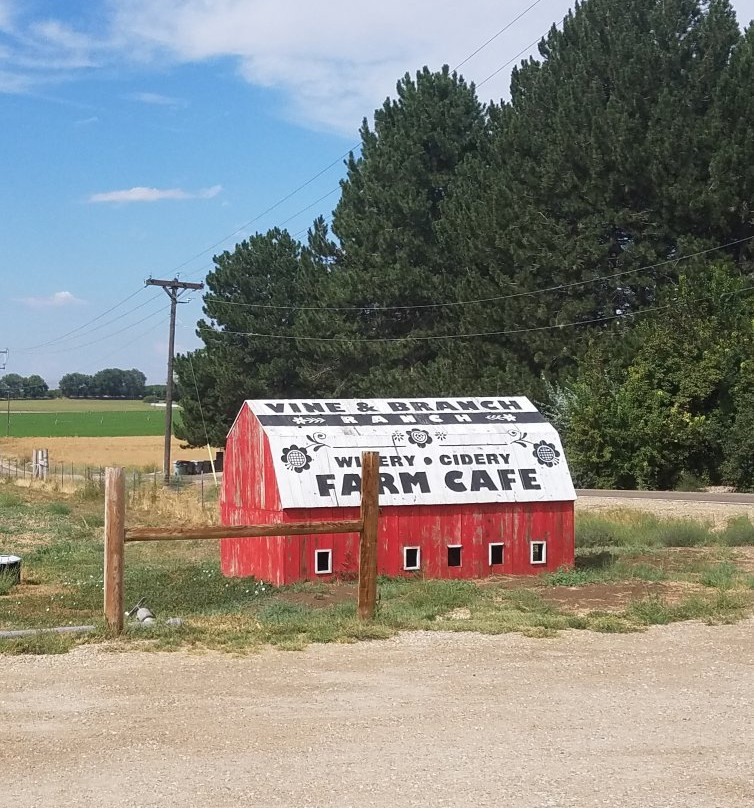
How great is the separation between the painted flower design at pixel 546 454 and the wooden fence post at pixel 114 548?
9253 mm

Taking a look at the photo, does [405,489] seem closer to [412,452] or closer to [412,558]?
[412,452]

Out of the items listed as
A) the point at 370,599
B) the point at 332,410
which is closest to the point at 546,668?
the point at 370,599

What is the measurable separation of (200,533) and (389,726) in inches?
153

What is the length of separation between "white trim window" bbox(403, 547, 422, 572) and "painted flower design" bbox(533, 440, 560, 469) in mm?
2744

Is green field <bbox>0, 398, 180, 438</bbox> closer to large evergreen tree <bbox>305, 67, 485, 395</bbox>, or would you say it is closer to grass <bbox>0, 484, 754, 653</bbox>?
large evergreen tree <bbox>305, 67, 485, 395</bbox>

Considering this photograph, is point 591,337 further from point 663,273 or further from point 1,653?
point 1,653

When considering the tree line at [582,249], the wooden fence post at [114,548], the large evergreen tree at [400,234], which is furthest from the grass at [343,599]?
the large evergreen tree at [400,234]

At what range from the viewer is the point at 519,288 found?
47406 mm

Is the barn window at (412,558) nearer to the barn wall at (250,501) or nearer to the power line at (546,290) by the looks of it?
the barn wall at (250,501)

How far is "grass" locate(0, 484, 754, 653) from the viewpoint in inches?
460

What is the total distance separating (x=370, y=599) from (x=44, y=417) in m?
172

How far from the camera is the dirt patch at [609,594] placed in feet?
46.5

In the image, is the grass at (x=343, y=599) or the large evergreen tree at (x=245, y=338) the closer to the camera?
the grass at (x=343, y=599)

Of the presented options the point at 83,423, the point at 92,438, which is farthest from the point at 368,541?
the point at 83,423
